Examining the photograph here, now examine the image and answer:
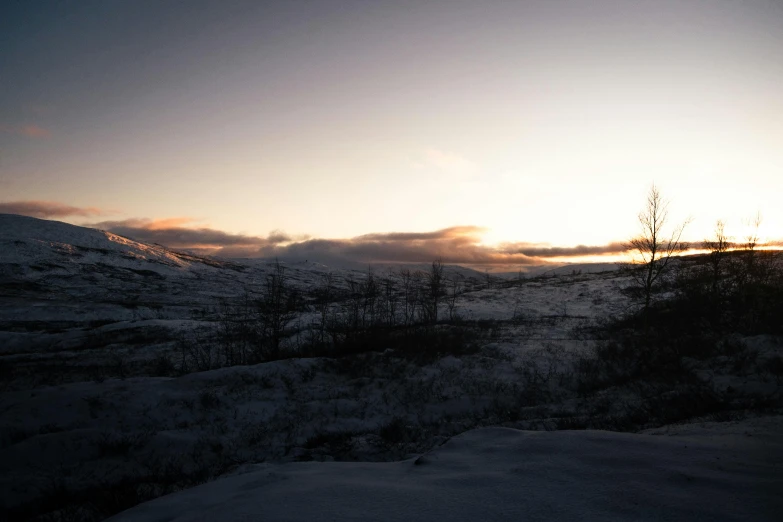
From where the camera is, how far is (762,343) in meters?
11.1

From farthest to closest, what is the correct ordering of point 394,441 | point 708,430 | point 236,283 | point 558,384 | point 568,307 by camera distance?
point 236,283 → point 568,307 → point 558,384 → point 394,441 → point 708,430

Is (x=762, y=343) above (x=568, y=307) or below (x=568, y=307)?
above

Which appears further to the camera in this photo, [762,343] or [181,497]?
[762,343]

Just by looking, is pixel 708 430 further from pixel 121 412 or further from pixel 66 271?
pixel 66 271

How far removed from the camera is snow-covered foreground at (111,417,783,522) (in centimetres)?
323

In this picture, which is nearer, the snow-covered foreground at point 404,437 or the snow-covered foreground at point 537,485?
the snow-covered foreground at point 537,485

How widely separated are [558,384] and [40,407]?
49.5 ft

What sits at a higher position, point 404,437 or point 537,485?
point 537,485

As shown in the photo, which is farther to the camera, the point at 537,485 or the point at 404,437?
the point at 404,437

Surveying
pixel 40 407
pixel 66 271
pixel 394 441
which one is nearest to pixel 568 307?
pixel 394 441

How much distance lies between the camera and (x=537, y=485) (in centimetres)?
376

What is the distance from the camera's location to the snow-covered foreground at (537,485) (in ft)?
10.6

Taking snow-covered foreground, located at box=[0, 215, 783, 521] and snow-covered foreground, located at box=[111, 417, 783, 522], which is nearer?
snow-covered foreground, located at box=[111, 417, 783, 522]

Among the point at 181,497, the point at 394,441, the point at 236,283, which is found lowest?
the point at 236,283
